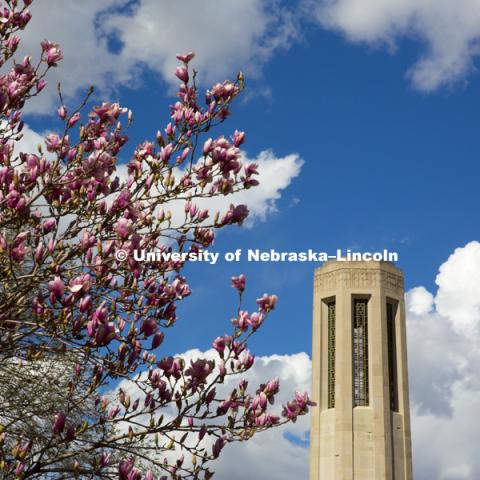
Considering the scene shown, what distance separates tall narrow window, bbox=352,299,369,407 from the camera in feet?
133

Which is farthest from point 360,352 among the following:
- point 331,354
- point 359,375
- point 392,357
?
point 392,357

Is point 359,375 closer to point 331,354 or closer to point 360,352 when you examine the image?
point 360,352

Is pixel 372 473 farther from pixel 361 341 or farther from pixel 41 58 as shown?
pixel 41 58

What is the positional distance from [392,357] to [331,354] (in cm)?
359

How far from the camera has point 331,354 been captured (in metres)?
41.5

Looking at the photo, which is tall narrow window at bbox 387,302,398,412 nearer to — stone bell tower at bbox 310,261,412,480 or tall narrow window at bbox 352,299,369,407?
stone bell tower at bbox 310,261,412,480

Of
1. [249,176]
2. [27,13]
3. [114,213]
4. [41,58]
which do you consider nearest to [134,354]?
[114,213]

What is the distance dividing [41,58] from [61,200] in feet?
4.12

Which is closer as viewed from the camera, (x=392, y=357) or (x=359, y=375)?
(x=359, y=375)

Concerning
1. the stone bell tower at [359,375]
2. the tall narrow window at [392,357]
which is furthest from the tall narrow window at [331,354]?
the tall narrow window at [392,357]

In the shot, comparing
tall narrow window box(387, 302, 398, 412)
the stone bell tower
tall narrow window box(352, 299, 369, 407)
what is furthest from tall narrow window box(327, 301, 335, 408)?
tall narrow window box(387, 302, 398, 412)

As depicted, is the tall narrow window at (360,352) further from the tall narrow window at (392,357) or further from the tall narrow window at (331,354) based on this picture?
the tall narrow window at (392,357)

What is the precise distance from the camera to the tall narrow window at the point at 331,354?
4058cm

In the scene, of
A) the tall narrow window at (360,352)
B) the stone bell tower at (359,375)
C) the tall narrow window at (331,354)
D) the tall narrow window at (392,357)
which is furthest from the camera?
the tall narrow window at (392,357)
